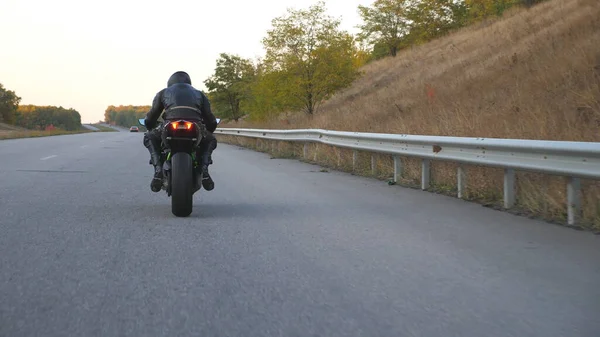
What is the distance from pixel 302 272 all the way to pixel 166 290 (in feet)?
3.46

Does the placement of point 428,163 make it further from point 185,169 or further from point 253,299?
point 253,299

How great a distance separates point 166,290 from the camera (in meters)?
4.08

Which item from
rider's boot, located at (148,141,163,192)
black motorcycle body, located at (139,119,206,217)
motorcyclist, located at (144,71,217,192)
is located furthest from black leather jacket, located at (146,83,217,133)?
rider's boot, located at (148,141,163,192)

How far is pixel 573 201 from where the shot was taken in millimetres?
6578

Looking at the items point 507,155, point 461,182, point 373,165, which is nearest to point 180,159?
point 507,155

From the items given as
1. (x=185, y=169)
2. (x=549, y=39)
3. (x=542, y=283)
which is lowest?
(x=542, y=283)

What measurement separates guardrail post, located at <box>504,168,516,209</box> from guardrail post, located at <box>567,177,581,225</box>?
111 centimetres

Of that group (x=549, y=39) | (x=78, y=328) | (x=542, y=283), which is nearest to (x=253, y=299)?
(x=78, y=328)

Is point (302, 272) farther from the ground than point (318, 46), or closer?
closer

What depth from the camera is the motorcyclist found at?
720cm

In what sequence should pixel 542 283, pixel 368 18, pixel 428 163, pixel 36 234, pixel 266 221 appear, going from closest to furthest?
1. pixel 542 283
2. pixel 36 234
3. pixel 266 221
4. pixel 428 163
5. pixel 368 18

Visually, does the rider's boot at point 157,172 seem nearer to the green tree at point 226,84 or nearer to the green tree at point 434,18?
the green tree at point 434,18

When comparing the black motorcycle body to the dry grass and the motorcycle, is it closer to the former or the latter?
the motorcycle

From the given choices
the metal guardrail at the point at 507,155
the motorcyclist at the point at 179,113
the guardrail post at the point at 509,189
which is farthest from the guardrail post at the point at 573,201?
the motorcyclist at the point at 179,113
